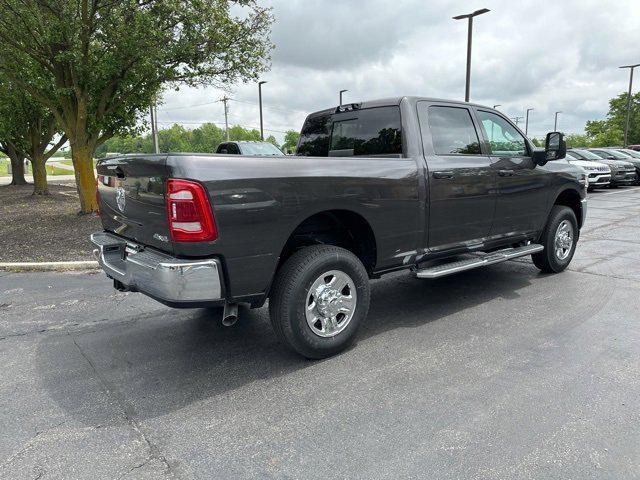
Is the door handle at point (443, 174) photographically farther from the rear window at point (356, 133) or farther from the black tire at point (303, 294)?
the black tire at point (303, 294)

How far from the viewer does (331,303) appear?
3559 mm

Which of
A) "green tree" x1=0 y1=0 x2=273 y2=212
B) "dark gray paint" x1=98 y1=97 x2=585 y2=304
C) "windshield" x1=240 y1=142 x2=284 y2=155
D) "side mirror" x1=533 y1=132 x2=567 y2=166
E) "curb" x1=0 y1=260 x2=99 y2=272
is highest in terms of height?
"green tree" x1=0 y1=0 x2=273 y2=212

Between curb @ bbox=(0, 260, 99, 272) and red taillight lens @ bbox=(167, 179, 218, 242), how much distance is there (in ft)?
14.8

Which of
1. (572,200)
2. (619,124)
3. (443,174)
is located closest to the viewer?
(443,174)

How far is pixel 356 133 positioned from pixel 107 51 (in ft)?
23.1

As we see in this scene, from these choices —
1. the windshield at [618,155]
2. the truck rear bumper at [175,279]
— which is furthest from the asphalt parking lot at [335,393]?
the windshield at [618,155]

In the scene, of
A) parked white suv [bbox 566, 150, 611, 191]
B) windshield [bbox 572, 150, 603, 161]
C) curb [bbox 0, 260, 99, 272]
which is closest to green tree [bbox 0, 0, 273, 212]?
curb [bbox 0, 260, 99, 272]

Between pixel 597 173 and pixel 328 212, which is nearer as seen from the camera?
pixel 328 212

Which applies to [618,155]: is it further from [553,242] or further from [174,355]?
[174,355]

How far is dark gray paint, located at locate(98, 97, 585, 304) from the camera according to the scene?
3010 mm

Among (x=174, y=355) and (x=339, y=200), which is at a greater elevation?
(x=339, y=200)

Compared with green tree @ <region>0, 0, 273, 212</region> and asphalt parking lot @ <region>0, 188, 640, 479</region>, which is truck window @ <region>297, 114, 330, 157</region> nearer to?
asphalt parking lot @ <region>0, 188, 640, 479</region>

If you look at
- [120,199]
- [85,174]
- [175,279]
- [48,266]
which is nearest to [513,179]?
[175,279]

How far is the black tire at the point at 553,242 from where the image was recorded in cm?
567
